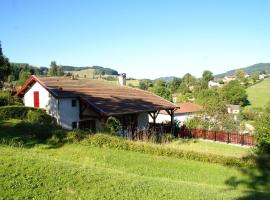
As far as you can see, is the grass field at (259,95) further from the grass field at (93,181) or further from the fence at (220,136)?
the grass field at (93,181)

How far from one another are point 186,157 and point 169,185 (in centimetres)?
689

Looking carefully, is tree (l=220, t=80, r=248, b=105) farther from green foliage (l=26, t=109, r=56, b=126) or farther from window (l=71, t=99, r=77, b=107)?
green foliage (l=26, t=109, r=56, b=126)

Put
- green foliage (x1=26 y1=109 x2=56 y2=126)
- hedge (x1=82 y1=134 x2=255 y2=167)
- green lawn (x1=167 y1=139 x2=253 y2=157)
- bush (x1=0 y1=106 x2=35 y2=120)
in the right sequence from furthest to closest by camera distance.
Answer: green foliage (x1=26 y1=109 x2=56 y2=126) → bush (x1=0 y1=106 x2=35 y2=120) → green lawn (x1=167 y1=139 x2=253 y2=157) → hedge (x1=82 y1=134 x2=255 y2=167)

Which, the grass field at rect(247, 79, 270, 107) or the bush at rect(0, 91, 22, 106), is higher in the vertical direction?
the grass field at rect(247, 79, 270, 107)

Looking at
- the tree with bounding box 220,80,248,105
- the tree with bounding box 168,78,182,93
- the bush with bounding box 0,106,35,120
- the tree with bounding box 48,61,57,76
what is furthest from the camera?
the tree with bounding box 168,78,182,93

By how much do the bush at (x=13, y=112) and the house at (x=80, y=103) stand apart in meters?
2.40

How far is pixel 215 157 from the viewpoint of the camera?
1647 centimetres

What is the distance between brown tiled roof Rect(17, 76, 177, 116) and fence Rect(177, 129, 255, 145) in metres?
3.19

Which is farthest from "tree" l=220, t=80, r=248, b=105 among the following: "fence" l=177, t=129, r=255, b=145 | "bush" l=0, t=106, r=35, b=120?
"bush" l=0, t=106, r=35, b=120

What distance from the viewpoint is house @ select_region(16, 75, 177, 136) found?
89.7ft

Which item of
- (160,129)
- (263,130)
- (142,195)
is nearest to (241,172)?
(263,130)

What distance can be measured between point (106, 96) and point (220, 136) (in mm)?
12155

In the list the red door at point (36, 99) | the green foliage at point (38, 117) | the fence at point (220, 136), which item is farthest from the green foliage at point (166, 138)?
the red door at point (36, 99)

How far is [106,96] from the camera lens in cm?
3097
